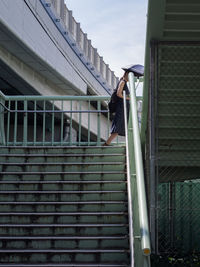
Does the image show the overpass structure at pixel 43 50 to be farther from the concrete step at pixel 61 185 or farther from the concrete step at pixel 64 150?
the concrete step at pixel 61 185

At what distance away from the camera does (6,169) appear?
770 cm

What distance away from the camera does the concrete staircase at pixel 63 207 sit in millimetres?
5801

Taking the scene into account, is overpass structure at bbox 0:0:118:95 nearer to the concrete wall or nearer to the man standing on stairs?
the concrete wall

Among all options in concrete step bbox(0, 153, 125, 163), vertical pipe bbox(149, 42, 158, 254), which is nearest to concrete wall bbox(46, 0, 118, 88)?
concrete step bbox(0, 153, 125, 163)

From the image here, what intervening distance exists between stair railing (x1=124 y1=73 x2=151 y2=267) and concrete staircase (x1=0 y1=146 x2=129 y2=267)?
51cm

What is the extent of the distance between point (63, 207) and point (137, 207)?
1811 mm

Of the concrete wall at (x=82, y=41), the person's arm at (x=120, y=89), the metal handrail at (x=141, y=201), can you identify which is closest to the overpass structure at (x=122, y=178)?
the metal handrail at (x=141, y=201)

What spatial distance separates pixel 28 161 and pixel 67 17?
45.4 ft

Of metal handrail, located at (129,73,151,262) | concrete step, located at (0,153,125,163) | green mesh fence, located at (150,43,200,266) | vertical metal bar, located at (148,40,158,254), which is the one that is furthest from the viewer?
concrete step, located at (0,153,125,163)

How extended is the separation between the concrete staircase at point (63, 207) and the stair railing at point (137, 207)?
51 cm

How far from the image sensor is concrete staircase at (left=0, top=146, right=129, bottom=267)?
228 inches

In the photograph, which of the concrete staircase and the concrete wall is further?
the concrete wall

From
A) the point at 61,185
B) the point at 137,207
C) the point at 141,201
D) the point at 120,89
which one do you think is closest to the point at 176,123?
the point at 120,89

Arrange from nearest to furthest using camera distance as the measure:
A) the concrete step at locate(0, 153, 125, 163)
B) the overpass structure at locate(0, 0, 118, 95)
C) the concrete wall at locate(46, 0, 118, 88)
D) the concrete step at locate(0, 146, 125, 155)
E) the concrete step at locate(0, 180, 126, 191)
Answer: the concrete step at locate(0, 180, 126, 191) → the concrete step at locate(0, 153, 125, 163) → the concrete step at locate(0, 146, 125, 155) → the overpass structure at locate(0, 0, 118, 95) → the concrete wall at locate(46, 0, 118, 88)
